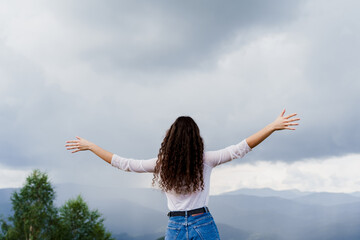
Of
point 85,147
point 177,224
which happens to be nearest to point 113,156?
point 85,147

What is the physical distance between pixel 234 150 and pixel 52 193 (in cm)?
3751

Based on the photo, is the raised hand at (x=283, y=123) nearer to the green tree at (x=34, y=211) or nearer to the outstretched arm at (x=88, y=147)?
the outstretched arm at (x=88, y=147)

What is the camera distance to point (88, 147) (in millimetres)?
6672

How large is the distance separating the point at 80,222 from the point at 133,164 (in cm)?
3878

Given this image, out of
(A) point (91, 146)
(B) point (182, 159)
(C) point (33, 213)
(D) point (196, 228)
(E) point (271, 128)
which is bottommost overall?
(D) point (196, 228)

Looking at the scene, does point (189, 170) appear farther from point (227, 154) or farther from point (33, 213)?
point (33, 213)

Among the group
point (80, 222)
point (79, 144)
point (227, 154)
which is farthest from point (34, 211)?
point (227, 154)

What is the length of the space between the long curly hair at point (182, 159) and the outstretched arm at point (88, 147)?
103 cm

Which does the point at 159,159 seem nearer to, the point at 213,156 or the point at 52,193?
the point at 213,156

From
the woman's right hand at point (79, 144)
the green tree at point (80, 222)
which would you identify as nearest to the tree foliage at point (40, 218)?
the green tree at point (80, 222)

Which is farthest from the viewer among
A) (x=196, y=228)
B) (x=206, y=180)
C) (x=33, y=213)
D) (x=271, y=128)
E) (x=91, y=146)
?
(x=33, y=213)

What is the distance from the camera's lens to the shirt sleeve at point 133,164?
6.03m

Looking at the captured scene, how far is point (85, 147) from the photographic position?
671 centimetres

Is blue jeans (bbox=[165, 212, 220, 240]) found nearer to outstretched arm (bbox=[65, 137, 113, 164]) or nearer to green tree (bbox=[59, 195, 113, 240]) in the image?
outstretched arm (bbox=[65, 137, 113, 164])
